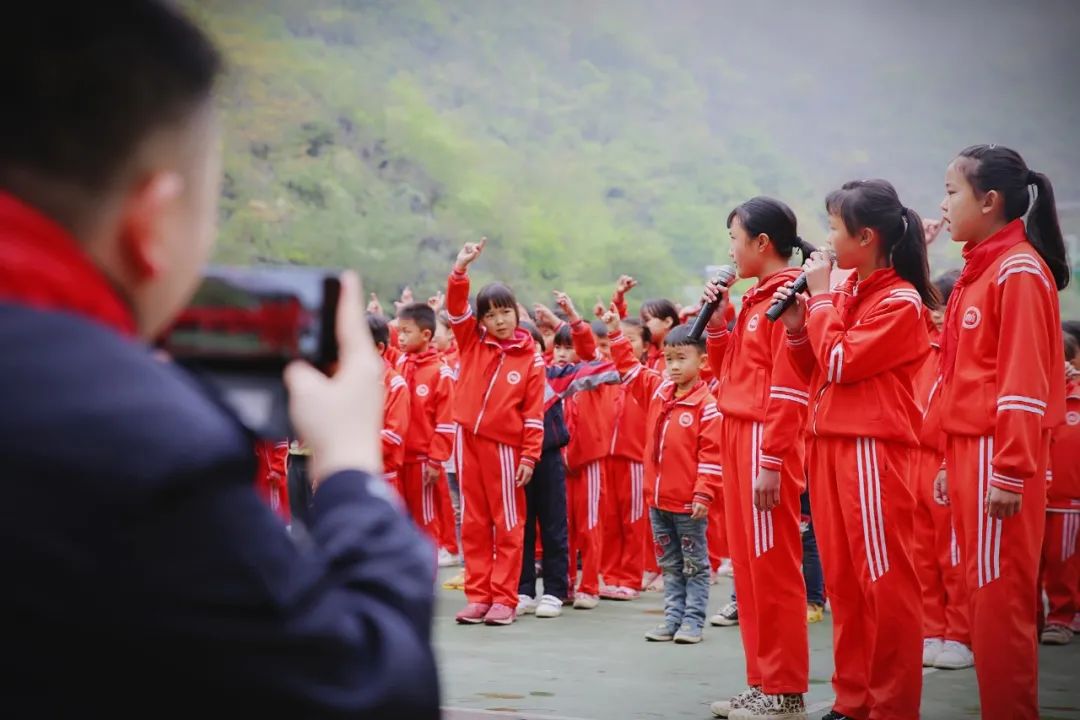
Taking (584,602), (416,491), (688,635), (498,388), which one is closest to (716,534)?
(584,602)

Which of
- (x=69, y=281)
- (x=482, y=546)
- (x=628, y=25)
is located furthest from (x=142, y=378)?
(x=628, y=25)

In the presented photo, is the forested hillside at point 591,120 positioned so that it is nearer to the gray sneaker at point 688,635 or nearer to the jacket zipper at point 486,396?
the jacket zipper at point 486,396

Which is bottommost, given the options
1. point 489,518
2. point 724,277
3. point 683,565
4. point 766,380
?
point 683,565

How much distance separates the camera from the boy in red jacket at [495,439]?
7.20 m

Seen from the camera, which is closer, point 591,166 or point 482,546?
point 482,546

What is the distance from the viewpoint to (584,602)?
Result: 7809mm

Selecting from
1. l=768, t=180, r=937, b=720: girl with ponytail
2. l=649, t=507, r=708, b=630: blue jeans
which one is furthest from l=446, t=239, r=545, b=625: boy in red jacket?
l=768, t=180, r=937, b=720: girl with ponytail

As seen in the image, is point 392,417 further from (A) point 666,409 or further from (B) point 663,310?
(B) point 663,310

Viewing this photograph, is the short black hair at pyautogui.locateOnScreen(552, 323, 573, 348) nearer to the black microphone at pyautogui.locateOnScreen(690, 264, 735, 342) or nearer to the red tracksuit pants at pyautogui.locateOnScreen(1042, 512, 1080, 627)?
the red tracksuit pants at pyautogui.locateOnScreen(1042, 512, 1080, 627)

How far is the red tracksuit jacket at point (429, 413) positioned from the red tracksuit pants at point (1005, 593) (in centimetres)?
519

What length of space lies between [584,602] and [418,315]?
2347mm

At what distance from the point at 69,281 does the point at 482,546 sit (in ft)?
21.0

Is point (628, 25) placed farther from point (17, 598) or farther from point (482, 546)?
point (17, 598)

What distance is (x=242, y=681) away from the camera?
93cm
